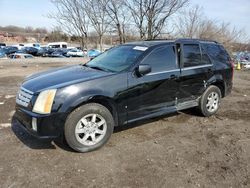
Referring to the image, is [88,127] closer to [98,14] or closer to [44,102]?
[44,102]

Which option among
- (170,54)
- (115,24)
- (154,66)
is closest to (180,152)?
(154,66)

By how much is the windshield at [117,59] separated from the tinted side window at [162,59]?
8.5 inches

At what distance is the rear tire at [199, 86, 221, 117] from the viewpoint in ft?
18.1

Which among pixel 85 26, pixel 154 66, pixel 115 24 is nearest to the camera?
pixel 154 66

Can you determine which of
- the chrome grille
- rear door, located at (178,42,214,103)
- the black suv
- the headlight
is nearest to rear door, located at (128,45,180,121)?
the black suv

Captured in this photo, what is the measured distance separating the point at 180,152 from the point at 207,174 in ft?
2.24

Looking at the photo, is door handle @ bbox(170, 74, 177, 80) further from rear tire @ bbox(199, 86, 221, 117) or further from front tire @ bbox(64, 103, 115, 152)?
front tire @ bbox(64, 103, 115, 152)

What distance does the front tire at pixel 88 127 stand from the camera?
12.3 ft

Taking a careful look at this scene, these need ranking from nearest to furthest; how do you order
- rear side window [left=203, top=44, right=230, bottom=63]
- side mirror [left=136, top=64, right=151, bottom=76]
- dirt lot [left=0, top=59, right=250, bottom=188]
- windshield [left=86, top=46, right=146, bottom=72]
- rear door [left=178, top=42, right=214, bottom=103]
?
dirt lot [left=0, top=59, right=250, bottom=188], side mirror [left=136, top=64, right=151, bottom=76], windshield [left=86, top=46, right=146, bottom=72], rear door [left=178, top=42, right=214, bottom=103], rear side window [left=203, top=44, right=230, bottom=63]

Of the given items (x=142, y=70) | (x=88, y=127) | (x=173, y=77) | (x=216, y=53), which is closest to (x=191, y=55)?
(x=173, y=77)

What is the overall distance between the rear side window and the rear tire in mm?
687

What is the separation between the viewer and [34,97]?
3730 millimetres

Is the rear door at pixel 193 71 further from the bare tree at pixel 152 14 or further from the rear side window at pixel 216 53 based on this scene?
the bare tree at pixel 152 14

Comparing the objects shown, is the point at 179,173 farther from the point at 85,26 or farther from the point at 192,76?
the point at 85,26
